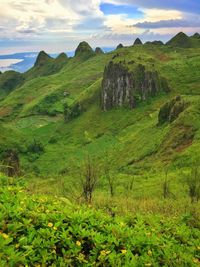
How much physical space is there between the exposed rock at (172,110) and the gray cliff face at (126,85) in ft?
173

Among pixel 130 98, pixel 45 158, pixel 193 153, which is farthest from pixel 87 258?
pixel 130 98

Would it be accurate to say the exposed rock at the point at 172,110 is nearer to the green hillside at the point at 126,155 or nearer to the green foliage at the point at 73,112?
the green hillside at the point at 126,155

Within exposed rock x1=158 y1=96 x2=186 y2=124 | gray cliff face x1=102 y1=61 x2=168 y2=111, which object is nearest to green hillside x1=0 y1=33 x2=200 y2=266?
exposed rock x1=158 y1=96 x2=186 y2=124

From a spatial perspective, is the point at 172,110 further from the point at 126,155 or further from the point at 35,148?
the point at 35,148

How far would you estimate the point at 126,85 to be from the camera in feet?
585

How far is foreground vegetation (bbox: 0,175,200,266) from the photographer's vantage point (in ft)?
Answer: 31.4

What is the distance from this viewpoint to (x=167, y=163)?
Answer: 81.9 metres

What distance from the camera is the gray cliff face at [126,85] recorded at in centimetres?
17162

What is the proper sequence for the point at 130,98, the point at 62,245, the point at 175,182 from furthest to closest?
1. the point at 130,98
2. the point at 175,182
3. the point at 62,245

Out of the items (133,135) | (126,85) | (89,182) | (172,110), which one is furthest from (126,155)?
(89,182)

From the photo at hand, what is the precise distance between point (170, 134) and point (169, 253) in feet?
291

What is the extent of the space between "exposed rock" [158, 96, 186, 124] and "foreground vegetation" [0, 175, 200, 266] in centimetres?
9924

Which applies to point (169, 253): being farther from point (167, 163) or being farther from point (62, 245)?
point (167, 163)

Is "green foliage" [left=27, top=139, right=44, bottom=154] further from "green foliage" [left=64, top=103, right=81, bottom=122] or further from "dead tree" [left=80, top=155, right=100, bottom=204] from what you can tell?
"dead tree" [left=80, top=155, right=100, bottom=204]
